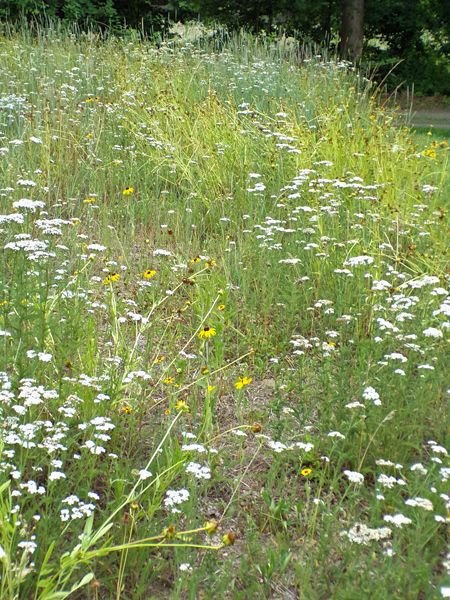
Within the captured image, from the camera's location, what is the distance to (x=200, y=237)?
18.1ft

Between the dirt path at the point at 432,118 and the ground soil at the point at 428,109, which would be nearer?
the dirt path at the point at 432,118

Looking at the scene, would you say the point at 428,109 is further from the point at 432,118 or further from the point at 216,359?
the point at 216,359

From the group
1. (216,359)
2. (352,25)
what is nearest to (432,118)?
(352,25)

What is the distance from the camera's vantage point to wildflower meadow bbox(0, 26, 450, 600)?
248 centimetres

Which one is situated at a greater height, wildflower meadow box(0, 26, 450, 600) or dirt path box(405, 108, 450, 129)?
wildflower meadow box(0, 26, 450, 600)

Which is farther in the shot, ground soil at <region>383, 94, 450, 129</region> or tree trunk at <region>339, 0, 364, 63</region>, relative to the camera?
tree trunk at <region>339, 0, 364, 63</region>

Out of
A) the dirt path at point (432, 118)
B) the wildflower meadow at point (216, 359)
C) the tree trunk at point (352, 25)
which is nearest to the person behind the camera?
the wildflower meadow at point (216, 359)

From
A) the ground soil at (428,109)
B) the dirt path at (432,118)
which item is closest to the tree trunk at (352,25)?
the ground soil at (428,109)

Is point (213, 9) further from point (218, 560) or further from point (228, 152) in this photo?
point (218, 560)

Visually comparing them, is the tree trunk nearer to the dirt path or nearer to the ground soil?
the ground soil

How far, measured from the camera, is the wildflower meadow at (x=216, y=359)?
8.14 ft

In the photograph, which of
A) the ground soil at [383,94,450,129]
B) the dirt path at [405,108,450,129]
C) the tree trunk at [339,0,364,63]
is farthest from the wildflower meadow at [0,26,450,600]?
the tree trunk at [339,0,364,63]

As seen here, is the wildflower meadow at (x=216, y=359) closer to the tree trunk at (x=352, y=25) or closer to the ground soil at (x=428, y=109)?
the ground soil at (x=428, y=109)

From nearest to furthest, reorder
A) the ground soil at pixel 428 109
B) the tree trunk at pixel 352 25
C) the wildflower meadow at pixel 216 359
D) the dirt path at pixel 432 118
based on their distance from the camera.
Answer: the wildflower meadow at pixel 216 359 → the dirt path at pixel 432 118 → the ground soil at pixel 428 109 → the tree trunk at pixel 352 25
